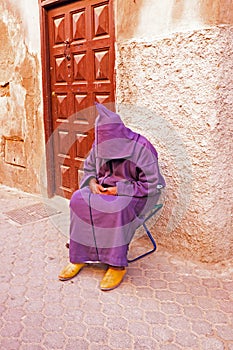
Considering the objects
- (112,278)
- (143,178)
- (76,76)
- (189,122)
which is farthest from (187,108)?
(76,76)

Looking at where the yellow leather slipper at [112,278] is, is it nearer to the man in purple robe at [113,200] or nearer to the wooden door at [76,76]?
the man in purple robe at [113,200]

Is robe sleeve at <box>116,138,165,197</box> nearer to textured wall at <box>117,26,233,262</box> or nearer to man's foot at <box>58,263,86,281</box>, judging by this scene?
textured wall at <box>117,26,233,262</box>

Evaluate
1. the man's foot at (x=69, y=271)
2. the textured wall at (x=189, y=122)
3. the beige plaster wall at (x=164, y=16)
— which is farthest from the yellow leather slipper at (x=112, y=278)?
the beige plaster wall at (x=164, y=16)

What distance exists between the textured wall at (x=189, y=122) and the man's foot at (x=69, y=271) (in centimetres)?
87

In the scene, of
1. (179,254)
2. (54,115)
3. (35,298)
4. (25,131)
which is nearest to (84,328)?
(35,298)

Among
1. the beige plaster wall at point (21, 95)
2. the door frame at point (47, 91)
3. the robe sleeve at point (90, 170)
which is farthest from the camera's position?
the beige plaster wall at point (21, 95)

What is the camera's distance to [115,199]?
2811 mm

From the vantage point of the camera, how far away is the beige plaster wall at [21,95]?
4660 millimetres

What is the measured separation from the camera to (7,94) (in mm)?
5285

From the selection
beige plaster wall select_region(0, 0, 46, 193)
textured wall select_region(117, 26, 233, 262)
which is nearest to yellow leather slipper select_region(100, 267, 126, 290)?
textured wall select_region(117, 26, 233, 262)

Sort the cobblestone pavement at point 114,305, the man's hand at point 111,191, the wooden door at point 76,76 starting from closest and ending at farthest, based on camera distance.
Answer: the cobblestone pavement at point 114,305, the man's hand at point 111,191, the wooden door at point 76,76

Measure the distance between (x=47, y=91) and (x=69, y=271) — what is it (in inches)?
95.0

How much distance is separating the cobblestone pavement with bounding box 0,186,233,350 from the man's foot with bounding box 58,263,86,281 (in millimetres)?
41

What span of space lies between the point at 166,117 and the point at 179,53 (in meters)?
0.52
